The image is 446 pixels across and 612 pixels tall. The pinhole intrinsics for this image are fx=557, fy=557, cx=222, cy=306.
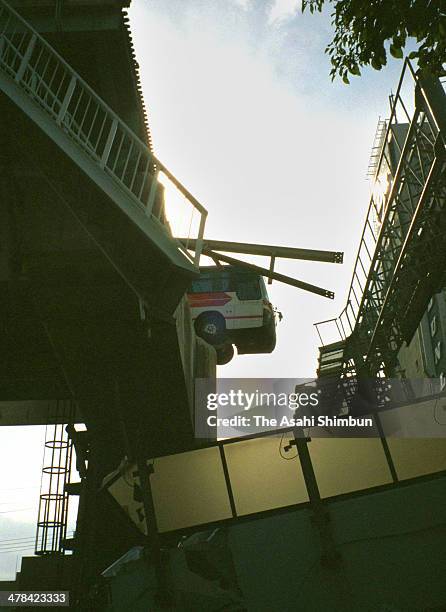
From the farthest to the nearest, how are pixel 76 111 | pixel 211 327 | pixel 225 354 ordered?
pixel 225 354 < pixel 211 327 < pixel 76 111

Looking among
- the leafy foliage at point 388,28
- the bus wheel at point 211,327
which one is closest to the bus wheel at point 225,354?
the bus wheel at point 211,327

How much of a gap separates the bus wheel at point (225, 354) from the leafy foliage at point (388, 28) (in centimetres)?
1787

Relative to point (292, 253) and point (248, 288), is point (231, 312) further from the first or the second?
point (292, 253)

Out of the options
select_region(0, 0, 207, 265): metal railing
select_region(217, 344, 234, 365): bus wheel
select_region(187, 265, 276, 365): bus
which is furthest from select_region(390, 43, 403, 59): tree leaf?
select_region(217, 344, 234, 365): bus wheel

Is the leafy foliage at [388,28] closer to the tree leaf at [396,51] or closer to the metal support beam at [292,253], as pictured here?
the tree leaf at [396,51]

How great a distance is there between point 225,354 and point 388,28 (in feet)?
62.4

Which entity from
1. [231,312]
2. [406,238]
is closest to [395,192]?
[406,238]

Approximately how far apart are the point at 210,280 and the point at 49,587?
15.3 meters

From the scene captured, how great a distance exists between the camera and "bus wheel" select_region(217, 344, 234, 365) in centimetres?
2314

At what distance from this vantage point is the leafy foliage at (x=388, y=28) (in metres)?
4.95

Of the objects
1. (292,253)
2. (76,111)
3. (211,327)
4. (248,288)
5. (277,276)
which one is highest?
(248,288)

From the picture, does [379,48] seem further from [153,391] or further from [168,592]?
[168,592]

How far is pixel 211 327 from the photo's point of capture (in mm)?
23000

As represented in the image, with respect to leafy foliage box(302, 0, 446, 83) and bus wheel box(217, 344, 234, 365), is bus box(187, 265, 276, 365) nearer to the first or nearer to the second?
bus wheel box(217, 344, 234, 365)
